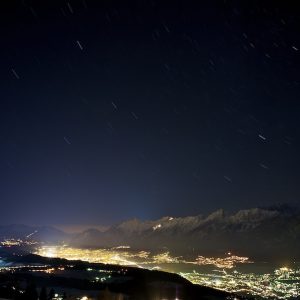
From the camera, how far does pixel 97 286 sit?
3337 inches

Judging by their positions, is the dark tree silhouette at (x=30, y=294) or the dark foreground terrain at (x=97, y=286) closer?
the dark tree silhouette at (x=30, y=294)

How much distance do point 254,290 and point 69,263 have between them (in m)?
60.2

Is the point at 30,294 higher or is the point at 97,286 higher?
the point at 97,286

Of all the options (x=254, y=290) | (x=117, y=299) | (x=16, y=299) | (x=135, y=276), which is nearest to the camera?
(x=16, y=299)

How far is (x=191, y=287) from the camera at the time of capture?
9269cm

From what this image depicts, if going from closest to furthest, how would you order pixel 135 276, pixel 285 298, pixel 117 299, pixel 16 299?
pixel 16 299 < pixel 117 299 < pixel 135 276 < pixel 285 298

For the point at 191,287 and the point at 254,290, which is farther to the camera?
the point at 254,290

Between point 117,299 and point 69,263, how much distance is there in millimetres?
61475

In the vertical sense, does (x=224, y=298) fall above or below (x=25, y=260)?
below

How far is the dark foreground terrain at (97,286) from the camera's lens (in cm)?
7069

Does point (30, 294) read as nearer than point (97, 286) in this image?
Yes

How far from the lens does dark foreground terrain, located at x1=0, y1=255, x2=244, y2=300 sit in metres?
70.7

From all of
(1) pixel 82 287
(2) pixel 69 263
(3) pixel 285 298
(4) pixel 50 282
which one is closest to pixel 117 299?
(1) pixel 82 287

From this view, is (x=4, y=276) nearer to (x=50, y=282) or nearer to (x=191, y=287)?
(x=50, y=282)
